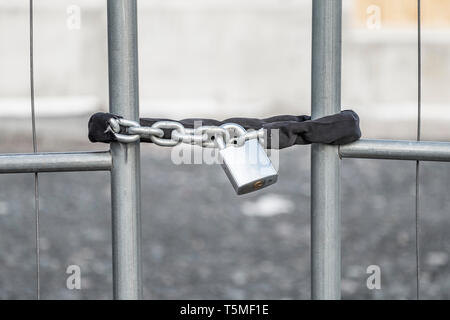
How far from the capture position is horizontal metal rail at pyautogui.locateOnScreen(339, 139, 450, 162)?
2.90ft

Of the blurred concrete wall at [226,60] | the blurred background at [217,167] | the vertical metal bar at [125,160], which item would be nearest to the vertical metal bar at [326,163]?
the vertical metal bar at [125,160]

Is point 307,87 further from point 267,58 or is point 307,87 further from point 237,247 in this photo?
point 237,247

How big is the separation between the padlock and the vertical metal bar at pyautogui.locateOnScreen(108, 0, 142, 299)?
0.11 metres

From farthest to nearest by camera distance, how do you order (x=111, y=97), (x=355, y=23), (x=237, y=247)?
(x=355, y=23)
(x=237, y=247)
(x=111, y=97)

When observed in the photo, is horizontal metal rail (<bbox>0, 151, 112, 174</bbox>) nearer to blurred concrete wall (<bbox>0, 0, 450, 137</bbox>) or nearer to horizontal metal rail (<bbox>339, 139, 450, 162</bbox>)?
horizontal metal rail (<bbox>339, 139, 450, 162</bbox>)

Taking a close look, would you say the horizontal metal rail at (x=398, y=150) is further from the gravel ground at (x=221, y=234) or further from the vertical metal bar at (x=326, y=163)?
the gravel ground at (x=221, y=234)

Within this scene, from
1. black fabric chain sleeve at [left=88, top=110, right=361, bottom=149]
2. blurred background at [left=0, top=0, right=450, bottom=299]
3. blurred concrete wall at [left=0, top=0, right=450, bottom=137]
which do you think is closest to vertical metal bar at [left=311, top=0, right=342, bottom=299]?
black fabric chain sleeve at [left=88, top=110, right=361, bottom=149]

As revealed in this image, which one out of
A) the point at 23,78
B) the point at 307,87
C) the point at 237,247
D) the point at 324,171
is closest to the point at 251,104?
the point at 307,87

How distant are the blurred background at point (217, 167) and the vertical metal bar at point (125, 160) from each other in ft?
5.33

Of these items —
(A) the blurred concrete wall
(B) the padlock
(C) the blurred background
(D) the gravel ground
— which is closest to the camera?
(B) the padlock

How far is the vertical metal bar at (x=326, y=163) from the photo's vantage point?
0.88 metres

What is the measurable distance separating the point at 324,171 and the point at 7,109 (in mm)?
4307
